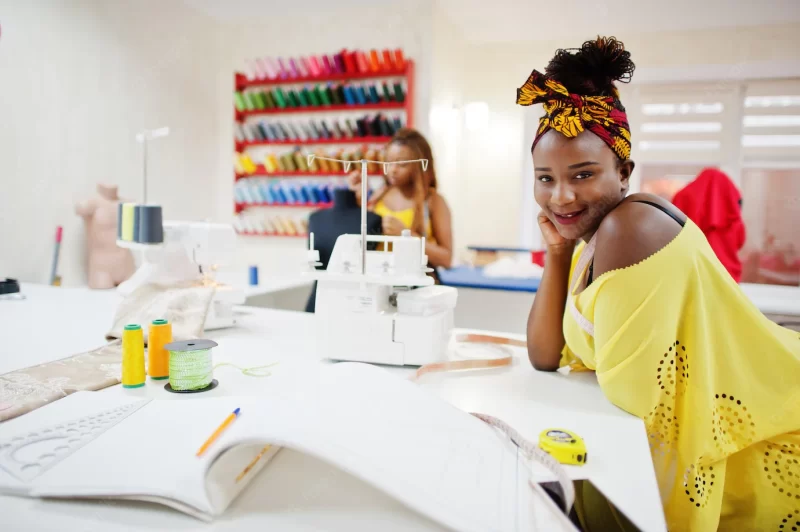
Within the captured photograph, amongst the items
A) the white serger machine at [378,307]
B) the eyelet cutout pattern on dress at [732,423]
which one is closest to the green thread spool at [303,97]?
the white serger machine at [378,307]

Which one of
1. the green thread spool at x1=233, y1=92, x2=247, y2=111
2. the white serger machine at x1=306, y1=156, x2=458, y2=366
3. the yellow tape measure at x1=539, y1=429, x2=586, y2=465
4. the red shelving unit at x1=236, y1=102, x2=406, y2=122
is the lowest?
the yellow tape measure at x1=539, y1=429, x2=586, y2=465

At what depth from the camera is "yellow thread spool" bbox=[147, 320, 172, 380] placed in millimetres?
1221

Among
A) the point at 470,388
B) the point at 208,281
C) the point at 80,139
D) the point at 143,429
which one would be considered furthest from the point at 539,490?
the point at 80,139

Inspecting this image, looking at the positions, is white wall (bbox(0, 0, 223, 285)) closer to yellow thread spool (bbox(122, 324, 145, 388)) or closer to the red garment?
yellow thread spool (bbox(122, 324, 145, 388))

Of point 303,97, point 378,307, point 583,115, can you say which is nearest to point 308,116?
point 303,97

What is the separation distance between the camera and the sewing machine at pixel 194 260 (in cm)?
176

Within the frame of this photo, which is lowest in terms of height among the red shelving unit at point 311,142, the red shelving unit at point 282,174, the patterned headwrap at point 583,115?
the patterned headwrap at point 583,115

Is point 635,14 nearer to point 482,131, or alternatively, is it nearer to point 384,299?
point 482,131

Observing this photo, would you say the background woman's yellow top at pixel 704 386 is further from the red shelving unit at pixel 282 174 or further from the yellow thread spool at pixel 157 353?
the red shelving unit at pixel 282 174

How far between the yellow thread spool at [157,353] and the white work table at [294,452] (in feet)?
0.12

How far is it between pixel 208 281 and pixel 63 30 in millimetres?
2111

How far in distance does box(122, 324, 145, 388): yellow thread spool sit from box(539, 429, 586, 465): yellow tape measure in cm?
85

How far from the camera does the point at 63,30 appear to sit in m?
2.97

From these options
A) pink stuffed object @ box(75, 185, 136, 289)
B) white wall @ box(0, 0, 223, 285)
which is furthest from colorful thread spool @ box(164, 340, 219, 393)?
white wall @ box(0, 0, 223, 285)
